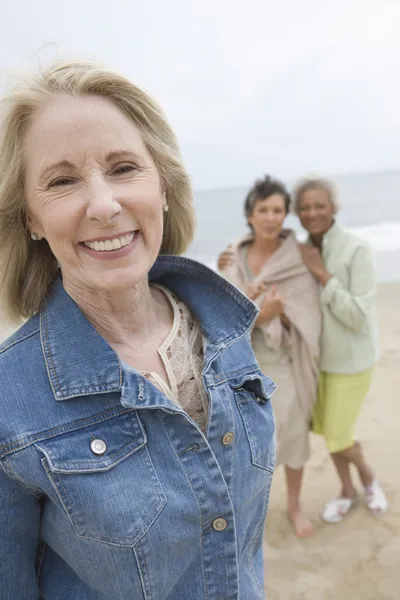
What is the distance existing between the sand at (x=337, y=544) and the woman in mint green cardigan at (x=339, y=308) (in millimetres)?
528

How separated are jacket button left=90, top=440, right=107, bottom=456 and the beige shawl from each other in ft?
5.75

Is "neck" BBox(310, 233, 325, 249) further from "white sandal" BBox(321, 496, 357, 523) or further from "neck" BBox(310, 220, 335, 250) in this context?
"white sandal" BBox(321, 496, 357, 523)

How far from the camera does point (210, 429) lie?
115 cm

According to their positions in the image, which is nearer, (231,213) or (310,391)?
(310,391)

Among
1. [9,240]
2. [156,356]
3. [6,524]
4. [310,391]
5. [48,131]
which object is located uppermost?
[48,131]

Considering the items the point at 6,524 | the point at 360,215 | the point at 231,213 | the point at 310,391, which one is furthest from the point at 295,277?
the point at 231,213

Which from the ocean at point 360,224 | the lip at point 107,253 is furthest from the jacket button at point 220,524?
the ocean at point 360,224

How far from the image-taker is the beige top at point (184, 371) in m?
1.22

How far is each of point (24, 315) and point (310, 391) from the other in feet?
6.40

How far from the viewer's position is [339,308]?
2.67 metres

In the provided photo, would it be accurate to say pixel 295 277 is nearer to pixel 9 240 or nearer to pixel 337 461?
pixel 337 461

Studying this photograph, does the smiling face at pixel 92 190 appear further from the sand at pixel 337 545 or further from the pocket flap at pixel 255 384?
the sand at pixel 337 545

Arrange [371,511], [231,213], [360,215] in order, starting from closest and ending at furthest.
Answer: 1. [371,511]
2. [360,215]
3. [231,213]

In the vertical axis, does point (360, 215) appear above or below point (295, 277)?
below
